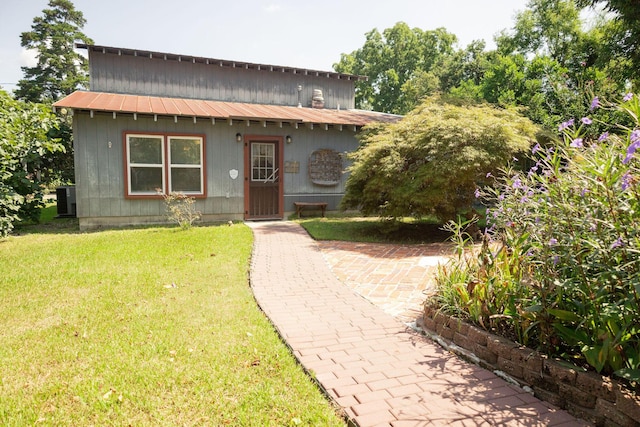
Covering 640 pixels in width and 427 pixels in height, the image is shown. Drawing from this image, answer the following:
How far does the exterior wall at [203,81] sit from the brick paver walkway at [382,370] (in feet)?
35.1

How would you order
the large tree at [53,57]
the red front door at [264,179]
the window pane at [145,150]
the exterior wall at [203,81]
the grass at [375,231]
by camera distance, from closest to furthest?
1. the grass at [375,231]
2. the window pane at [145,150]
3. the red front door at [264,179]
4. the exterior wall at [203,81]
5. the large tree at [53,57]

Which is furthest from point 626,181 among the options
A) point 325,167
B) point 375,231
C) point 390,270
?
point 325,167

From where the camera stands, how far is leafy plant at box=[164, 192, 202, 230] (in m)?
9.73

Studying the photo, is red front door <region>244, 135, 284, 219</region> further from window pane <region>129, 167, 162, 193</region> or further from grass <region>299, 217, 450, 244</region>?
window pane <region>129, 167, 162, 193</region>

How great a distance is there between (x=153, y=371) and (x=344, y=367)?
4.82 feet

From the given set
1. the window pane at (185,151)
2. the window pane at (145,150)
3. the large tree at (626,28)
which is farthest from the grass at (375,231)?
the large tree at (626,28)

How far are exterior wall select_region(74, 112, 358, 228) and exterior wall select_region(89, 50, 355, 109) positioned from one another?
3647 mm

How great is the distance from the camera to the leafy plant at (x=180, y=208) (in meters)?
9.73

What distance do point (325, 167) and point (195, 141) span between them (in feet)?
12.9

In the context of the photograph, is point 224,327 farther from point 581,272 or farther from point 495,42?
point 495,42

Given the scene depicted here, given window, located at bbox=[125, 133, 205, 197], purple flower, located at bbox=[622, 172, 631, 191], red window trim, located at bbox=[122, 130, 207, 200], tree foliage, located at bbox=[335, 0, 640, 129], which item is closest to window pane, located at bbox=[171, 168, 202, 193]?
window, located at bbox=[125, 133, 205, 197]

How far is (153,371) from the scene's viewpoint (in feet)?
9.81

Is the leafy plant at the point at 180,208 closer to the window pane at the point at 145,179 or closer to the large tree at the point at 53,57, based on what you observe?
the window pane at the point at 145,179

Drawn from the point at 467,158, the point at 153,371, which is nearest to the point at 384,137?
the point at 467,158
